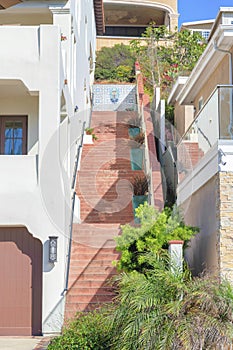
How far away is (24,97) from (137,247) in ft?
19.3

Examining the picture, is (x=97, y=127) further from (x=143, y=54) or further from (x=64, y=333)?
(x=64, y=333)

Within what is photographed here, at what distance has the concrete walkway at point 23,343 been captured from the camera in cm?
1202

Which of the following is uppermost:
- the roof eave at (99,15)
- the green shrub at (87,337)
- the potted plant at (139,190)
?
the roof eave at (99,15)

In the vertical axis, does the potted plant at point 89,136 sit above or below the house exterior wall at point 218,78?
below

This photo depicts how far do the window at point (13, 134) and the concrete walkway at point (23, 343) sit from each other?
508 centimetres

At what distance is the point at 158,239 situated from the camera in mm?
11992

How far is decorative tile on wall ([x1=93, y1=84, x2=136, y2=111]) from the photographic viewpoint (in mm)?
28812

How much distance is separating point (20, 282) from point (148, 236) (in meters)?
3.56

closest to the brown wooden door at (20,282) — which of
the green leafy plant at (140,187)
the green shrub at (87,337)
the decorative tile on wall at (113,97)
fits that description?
the green shrub at (87,337)

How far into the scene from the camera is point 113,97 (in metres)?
29.4

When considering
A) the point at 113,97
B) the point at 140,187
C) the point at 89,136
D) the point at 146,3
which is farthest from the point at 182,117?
the point at 146,3

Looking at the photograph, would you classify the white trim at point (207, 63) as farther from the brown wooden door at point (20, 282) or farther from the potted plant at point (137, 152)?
the brown wooden door at point (20, 282)

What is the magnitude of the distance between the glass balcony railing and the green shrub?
12.5 ft

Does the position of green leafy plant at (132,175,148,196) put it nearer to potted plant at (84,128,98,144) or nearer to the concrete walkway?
potted plant at (84,128,98,144)
